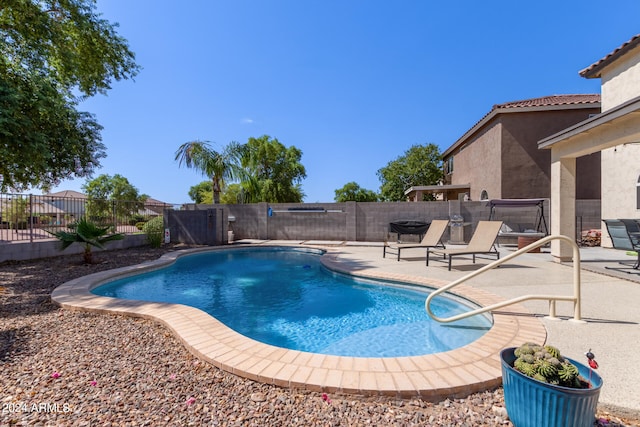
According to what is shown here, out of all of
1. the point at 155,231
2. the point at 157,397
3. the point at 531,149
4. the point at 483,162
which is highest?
the point at 531,149

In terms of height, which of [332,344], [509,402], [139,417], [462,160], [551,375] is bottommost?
[332,344]

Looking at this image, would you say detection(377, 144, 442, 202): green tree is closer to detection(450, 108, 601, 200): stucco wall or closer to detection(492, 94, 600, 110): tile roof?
detection(492, 94, 600, 110): tile roof

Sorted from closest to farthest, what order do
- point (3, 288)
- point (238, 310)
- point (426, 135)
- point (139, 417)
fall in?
point (139, 417) < point (238, 310) < point (3, 288) < point (426, 135)

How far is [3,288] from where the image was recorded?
6.06 metres

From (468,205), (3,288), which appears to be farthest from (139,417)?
(468,205)

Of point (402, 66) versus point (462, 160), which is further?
point (462, 160)

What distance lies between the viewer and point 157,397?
7.92 feet

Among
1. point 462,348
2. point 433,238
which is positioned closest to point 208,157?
point 433,238

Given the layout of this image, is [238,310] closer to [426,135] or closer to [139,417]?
[139,417]

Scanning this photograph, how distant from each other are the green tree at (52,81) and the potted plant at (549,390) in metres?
10.4

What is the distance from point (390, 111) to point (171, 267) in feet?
65.8

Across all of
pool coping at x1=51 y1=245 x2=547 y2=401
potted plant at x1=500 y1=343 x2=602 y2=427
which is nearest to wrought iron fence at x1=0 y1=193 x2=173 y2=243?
pool coping at x1=51 y1=245 x2=547 y2=401

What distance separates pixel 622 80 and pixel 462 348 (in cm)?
1366

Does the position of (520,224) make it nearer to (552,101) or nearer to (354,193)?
(552,101)
